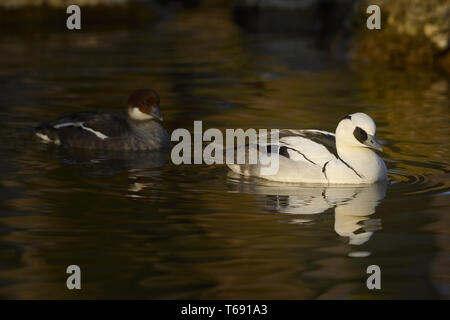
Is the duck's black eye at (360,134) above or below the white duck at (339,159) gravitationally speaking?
above

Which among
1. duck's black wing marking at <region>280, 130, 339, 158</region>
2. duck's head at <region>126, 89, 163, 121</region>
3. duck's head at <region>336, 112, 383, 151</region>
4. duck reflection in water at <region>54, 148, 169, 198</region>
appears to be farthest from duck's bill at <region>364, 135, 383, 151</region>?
duck's head at <region>126, 89, 163, 121</region>

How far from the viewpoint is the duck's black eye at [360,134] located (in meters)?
10.4

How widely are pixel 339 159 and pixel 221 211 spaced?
5.45 ft

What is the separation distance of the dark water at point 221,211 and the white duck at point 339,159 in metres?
0.15

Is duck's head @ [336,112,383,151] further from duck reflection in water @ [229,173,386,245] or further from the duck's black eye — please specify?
duck reflection in water @ [229,173,386,245]

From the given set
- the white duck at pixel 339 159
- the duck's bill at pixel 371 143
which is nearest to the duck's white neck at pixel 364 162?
the white duck at pixel 339 159

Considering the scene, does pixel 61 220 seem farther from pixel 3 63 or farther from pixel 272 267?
pixel 3 63

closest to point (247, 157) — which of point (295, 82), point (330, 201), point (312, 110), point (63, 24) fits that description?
point (330, 201)

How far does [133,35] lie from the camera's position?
95.0 feet

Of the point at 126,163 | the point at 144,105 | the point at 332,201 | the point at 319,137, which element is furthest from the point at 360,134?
the point at 144,105

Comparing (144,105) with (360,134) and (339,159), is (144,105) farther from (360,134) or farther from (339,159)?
(360,134)

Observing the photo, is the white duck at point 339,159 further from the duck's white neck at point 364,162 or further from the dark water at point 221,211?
the dark water at point 221,211

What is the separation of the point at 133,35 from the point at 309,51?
244 inches

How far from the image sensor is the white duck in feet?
33.8
